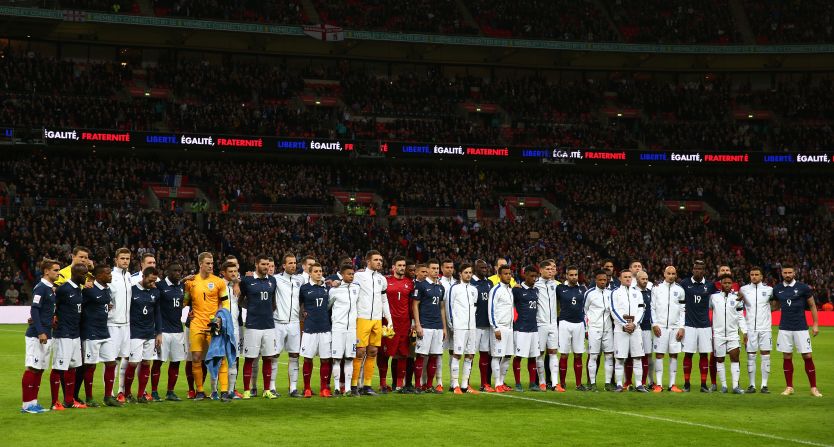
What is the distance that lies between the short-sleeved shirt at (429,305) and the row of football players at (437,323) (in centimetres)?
2

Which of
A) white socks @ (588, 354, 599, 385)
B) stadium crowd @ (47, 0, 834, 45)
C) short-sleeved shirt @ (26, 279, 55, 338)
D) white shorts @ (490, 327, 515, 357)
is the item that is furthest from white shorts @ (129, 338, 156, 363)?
stadium crowd @ (47, 0, 834, 45)

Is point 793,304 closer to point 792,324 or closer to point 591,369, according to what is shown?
point 792,324

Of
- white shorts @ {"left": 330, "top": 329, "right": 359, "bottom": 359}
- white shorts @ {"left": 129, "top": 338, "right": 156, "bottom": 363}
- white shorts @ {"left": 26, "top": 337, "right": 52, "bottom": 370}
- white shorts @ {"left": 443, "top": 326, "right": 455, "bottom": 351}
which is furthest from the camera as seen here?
white shorts @ {"left": 443, "top": 326, "right": 455, "bottom": 351}

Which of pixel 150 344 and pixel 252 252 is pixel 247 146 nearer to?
pixel 252 252

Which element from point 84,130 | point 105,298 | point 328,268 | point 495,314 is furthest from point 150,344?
point 84,130

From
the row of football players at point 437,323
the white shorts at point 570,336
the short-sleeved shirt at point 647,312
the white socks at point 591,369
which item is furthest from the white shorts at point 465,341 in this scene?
the short-sleeved shirt at point 647,312

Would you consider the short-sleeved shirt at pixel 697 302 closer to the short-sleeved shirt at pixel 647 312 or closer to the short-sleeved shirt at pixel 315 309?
the short-sleeved shirt at pixel 647 312

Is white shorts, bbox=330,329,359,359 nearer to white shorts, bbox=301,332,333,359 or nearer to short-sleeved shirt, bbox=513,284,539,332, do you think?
white shorts, bbox=301,332,333,359

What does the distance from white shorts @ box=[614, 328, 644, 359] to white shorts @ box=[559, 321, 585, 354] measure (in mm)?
665

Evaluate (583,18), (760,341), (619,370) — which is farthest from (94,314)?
(583,18)

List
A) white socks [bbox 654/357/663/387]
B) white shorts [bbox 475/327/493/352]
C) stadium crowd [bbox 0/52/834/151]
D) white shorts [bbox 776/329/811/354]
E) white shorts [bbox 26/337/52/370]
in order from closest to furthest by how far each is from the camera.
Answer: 1. white shorts [bbox 26/337/52/370]
2. white shorts [bbox 475/327/493/352]
3. white shorts [bbox 776/329/811/354]
4. white socks [bbox 654/357/663/387]
5. stadium crowd [bbox 0/52/834/151]

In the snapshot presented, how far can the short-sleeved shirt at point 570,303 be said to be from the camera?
19.6 metres

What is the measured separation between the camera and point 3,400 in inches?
671

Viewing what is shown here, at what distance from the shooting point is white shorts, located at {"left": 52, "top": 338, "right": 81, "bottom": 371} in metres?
15.4
